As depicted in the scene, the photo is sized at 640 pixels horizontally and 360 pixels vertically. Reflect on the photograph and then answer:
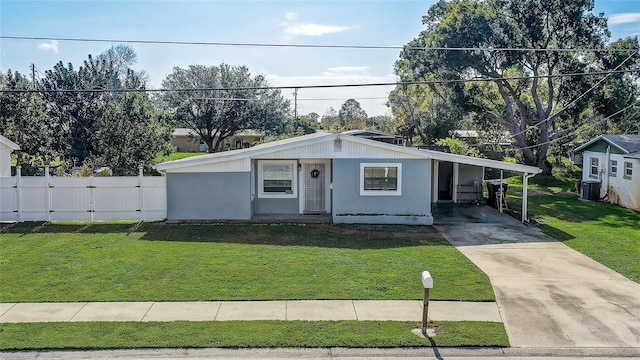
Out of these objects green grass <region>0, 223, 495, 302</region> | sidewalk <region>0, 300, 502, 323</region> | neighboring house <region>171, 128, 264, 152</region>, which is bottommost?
sidewalk <region>0, 300, 502, 323</region>

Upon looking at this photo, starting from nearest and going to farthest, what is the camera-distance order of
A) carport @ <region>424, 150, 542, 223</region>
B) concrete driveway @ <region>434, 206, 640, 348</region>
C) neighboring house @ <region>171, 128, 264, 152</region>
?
concrete driveway @ <region>434, 206, 640, 348</region> → carport @ <region>424, 150, 542, 223</region> → neighboring house @ <region>171, 128, 264, 152</region>

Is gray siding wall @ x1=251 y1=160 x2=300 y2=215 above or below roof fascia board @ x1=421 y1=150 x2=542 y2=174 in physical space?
below

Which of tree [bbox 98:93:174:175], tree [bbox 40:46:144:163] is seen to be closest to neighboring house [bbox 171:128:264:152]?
tree [bbox 40:46:144:163]

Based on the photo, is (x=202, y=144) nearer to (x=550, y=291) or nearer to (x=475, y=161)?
(x=475, y=161)

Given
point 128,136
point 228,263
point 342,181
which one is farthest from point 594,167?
point 128,136

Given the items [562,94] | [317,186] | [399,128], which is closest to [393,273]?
[317,186]

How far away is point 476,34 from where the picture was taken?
29.3 metres

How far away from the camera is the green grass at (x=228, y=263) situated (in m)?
9.83

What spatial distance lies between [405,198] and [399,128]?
112 ft

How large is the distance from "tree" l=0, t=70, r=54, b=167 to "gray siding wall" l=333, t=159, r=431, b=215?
1908 cm

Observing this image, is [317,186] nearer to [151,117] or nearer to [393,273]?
Result: [393,273]

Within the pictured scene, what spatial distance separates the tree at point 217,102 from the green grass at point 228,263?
32.2 metres

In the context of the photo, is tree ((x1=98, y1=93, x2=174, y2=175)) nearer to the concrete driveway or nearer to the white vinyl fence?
the white vinyl fence

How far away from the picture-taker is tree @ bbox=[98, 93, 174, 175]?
74.8 feet
